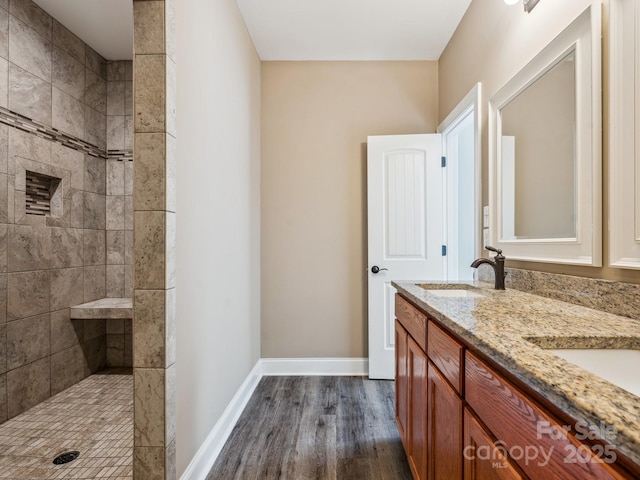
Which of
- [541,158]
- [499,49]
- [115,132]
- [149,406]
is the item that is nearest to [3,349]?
[149,406]

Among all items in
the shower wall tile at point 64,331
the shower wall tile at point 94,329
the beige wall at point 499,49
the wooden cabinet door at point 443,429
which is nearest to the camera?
the wooden cabinet door at point 443,429

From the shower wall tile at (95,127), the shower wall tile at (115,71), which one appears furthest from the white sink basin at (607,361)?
the shower wall tile at (115,71)

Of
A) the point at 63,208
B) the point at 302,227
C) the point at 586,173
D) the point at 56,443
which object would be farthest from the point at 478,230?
the point at 63,208

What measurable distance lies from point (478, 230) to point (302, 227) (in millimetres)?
1495

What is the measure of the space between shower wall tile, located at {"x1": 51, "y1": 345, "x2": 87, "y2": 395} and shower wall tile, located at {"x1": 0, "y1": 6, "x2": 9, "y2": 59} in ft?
6.87

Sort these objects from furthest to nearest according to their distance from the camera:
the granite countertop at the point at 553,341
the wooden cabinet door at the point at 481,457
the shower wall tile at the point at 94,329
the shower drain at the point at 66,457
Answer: the shower wall tile at the point at 94,329, the shower drain at the point at 66,457, the wooden cabinet door at the point at 481,457, the granite countertop at the point at 553,341

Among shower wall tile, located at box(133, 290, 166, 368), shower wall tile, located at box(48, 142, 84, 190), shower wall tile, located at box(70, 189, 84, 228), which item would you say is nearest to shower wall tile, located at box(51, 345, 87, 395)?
shower wall tile, located at box(70, 189, 84, 228)

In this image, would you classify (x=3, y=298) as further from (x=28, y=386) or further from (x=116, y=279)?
(x=116, y=279)

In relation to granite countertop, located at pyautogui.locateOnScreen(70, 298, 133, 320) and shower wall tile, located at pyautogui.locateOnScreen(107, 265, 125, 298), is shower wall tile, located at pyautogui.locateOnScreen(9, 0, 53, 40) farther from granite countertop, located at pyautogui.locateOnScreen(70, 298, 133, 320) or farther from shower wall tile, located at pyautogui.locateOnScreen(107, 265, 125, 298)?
granite countertop, located at pyautogui.locateOnScreen(70, 298, 133, 320)

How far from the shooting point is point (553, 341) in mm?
795

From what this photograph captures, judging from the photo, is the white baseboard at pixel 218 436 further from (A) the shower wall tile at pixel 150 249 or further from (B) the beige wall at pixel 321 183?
(A) the shower wall tile at pixel 150 249

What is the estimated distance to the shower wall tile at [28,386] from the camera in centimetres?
216

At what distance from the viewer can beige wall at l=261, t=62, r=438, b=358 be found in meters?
3.05

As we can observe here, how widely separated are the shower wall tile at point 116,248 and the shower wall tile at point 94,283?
0.11m
